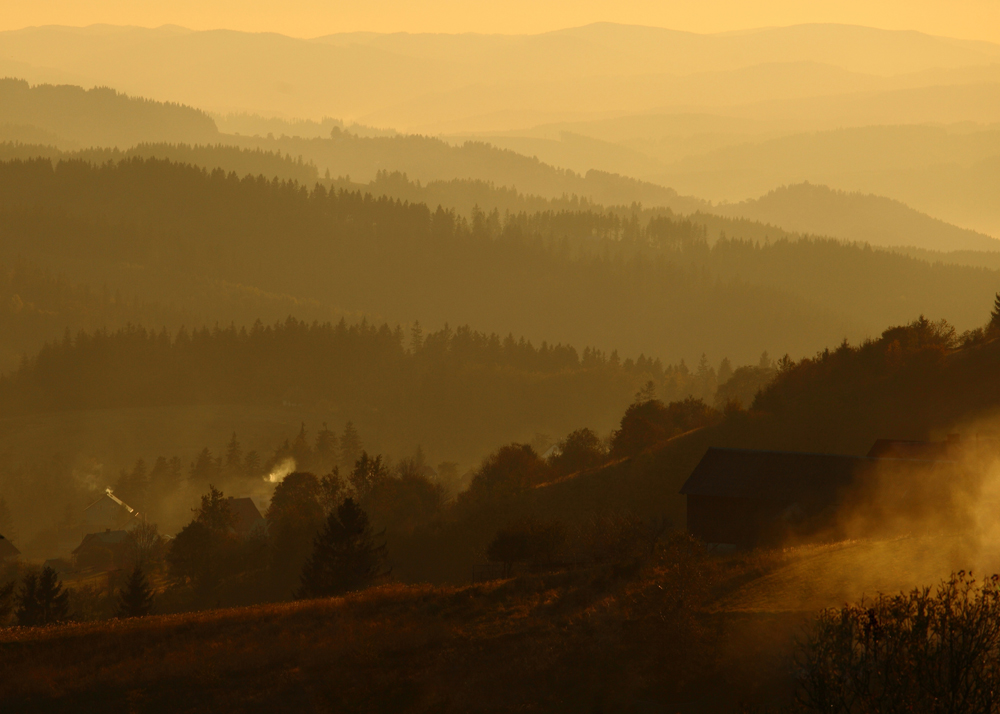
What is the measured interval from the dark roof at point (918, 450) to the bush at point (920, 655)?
148 ft

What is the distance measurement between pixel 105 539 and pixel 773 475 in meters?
105

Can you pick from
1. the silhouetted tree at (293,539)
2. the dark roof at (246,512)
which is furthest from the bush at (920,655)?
the dark roof at (246,512)

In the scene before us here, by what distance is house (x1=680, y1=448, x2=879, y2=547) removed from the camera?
2370 inches

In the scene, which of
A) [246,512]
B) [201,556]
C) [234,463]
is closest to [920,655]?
[201,556]

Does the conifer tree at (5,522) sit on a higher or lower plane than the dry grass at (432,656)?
lower

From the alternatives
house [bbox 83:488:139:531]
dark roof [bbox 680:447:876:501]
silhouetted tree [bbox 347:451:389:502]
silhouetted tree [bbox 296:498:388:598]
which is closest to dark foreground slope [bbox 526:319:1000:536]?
dark roof [bbox 680:447:876:501]

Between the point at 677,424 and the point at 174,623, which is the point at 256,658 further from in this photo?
the point at 677,424

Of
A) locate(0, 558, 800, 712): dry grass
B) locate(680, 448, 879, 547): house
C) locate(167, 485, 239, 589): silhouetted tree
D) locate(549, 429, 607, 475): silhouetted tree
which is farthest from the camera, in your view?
locate(549, 429, 607, 475): silhouetted tree

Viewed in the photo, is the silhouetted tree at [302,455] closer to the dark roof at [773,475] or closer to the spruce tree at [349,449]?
the spruce tree at [349,449]

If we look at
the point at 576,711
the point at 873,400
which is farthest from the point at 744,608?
the point at 873,400

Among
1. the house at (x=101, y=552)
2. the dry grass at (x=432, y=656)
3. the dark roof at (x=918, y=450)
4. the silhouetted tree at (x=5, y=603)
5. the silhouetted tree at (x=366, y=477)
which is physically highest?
the dark roof at (x=918, y=450)

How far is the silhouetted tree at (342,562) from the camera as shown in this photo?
214 feet

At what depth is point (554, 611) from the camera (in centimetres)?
3831

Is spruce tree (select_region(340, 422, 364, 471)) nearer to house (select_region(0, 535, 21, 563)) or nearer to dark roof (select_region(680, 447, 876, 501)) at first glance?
house (select_region(0, 535, 21, 563))
